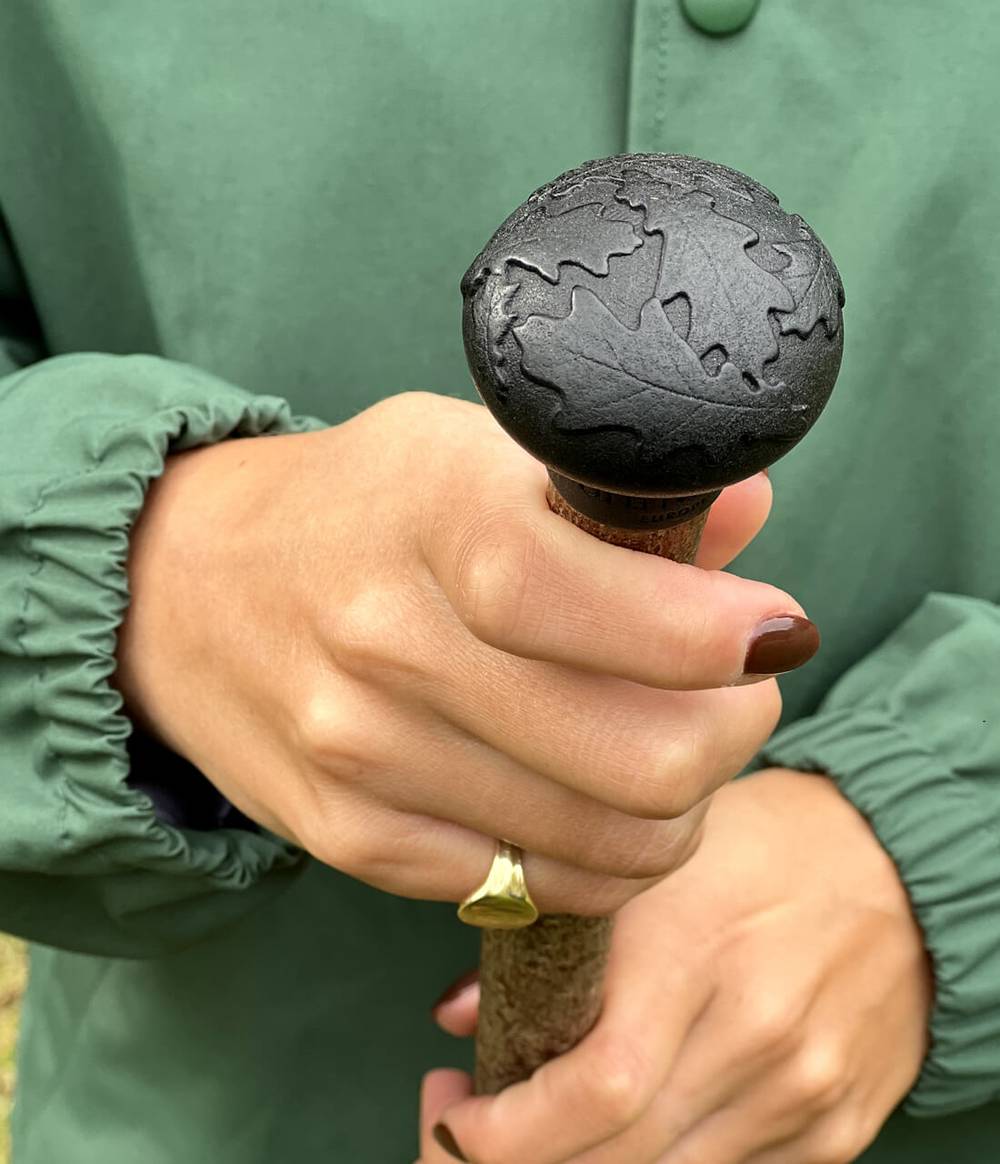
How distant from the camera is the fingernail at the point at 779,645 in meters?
0.58

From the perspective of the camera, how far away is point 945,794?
99 centimetres

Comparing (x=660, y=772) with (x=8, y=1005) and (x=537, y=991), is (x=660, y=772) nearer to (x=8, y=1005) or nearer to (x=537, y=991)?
(x=537, y=991)

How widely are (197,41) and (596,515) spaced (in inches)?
27.8

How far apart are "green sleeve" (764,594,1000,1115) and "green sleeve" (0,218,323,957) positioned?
54cm

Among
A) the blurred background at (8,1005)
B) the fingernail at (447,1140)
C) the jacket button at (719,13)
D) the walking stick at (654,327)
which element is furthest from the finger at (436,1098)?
the blurred background at (8,1005)

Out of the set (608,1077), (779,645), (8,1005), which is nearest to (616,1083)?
(608,1077)

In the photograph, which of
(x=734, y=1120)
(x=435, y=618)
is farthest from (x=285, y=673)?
(x=734, y=1120)

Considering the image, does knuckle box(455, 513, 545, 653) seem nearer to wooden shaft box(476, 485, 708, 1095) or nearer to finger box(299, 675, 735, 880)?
finger box(299, 675, 735, 880)

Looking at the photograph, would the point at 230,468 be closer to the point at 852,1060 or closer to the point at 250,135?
the point at 250,135

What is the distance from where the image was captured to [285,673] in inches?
28.9

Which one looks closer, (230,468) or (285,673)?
(285,673)

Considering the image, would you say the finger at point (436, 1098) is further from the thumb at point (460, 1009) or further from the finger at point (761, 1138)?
the finger at point (761, 1138)

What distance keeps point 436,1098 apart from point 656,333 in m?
0.85

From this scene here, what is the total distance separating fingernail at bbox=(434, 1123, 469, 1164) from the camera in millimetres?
976
